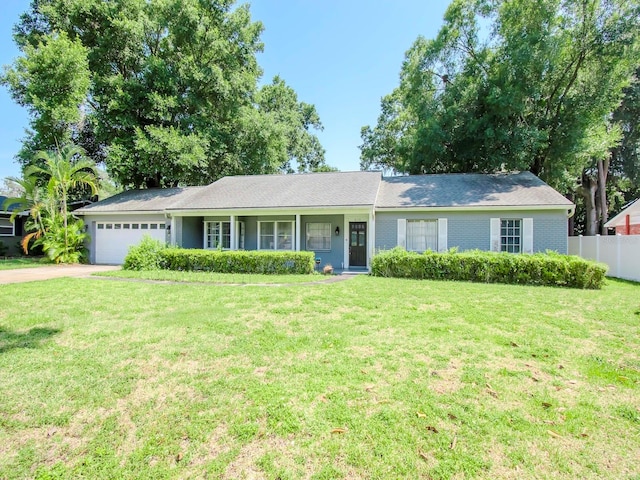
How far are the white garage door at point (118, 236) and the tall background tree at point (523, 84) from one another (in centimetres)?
1579

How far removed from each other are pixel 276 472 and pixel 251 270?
1027cm

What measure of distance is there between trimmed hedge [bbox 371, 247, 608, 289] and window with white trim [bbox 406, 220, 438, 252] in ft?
9.17

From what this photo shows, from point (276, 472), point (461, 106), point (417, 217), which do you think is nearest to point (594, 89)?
point (461, 106)

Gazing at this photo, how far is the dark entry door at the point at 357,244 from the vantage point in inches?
576

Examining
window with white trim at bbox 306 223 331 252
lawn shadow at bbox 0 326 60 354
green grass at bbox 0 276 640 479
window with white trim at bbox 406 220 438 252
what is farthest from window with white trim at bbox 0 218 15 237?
window with white trim at bbox 406 220 438 252

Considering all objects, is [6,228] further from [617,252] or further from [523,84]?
[617,252]

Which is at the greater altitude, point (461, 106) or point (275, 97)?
point (275, 97)

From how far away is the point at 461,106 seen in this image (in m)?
17.6

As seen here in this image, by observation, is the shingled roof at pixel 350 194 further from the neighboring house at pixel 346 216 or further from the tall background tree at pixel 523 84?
the tall background tree at pixel 523 84

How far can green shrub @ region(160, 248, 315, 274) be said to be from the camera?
1207cm

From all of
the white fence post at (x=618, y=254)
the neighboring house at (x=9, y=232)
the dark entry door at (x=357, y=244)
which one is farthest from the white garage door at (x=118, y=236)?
the white fence post at (x=618, y=254)

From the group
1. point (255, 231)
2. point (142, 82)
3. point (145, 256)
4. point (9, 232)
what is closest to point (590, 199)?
point (255, 231)

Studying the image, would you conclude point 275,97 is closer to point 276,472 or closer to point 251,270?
point 251,270

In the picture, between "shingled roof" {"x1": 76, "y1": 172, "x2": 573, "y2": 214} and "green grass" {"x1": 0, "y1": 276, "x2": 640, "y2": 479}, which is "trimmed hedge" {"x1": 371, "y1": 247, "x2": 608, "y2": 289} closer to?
"shingled roof" {"x1": 76, "y1": 172, "x2": 573, "y2": 214}
